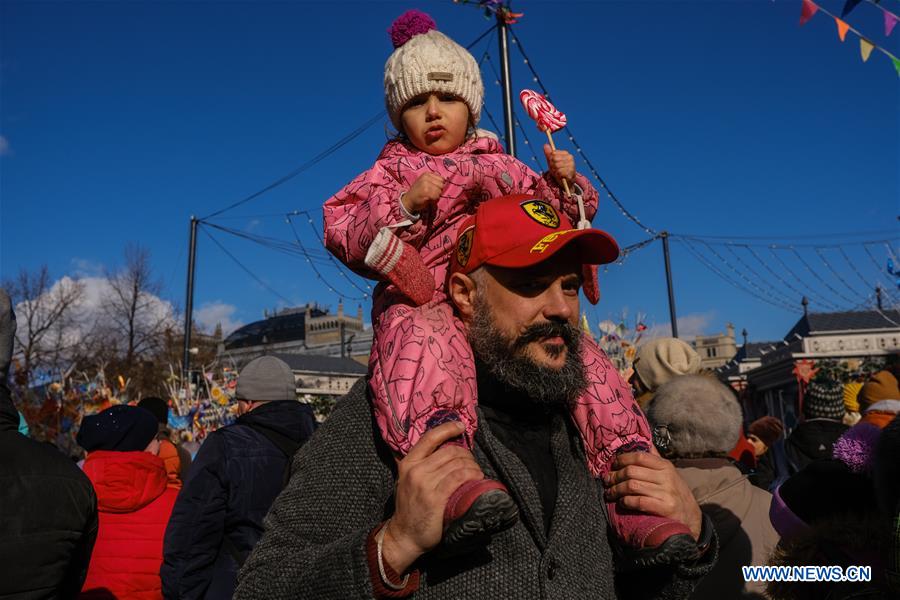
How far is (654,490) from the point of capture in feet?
6.54

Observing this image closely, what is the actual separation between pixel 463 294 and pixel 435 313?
141 millimetres

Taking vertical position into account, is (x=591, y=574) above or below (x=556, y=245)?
below

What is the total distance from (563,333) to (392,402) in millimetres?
558

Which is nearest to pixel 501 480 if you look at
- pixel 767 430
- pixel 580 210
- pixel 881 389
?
pixel 580 210

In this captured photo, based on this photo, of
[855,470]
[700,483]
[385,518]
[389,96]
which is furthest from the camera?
[700,483]

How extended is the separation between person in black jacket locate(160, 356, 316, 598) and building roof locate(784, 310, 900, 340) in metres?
44.6

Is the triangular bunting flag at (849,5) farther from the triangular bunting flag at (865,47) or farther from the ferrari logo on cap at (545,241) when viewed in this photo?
the ferrari logo on cap at (545,241)

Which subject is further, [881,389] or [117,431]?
[881,389]

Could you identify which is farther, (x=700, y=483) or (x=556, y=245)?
(x=700, y=483)

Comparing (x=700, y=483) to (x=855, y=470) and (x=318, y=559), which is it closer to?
(x=855, y=470)

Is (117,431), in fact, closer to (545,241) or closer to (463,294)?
(463,294)

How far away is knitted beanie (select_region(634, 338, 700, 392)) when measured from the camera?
5.00 metres

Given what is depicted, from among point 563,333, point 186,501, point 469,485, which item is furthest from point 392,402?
point 186,501

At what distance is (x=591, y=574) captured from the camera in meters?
2.02
